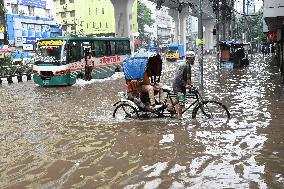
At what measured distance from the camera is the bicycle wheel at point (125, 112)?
35.2 feet

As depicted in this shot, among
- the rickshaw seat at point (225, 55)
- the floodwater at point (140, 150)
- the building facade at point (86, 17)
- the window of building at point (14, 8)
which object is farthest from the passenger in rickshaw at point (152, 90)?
the building facade at point (86, 17)

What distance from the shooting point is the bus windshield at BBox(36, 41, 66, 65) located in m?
20.6

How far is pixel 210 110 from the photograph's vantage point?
10.4m

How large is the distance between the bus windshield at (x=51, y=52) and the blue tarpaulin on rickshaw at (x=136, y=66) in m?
10.6

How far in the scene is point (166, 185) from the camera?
222 inches

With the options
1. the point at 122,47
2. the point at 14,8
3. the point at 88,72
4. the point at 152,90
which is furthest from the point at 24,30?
the point at 152,90

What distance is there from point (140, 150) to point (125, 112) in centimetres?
340

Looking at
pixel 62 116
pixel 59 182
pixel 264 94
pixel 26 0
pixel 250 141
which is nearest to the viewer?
pixel 59 182

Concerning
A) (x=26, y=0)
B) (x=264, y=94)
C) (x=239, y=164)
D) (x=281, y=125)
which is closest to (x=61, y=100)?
(x=264, y=94)

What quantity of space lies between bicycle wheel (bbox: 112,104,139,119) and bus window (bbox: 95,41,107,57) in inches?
546

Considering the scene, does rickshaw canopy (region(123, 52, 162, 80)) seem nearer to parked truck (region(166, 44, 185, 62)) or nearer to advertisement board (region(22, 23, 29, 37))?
parked truck (region(166, 44, 185, 62))

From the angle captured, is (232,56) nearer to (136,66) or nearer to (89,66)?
(89,66)

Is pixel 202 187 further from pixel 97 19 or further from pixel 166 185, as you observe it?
pixel 97 19

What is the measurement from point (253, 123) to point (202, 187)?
470cm
